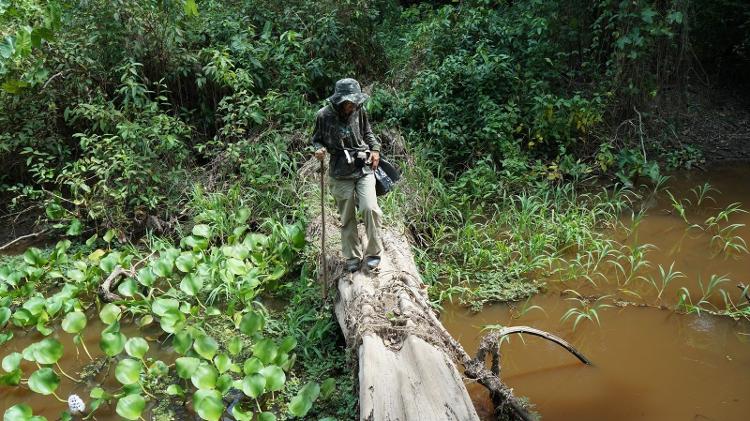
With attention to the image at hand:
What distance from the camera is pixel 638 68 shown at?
23.6 ft

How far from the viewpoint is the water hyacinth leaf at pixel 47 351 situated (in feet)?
14.3

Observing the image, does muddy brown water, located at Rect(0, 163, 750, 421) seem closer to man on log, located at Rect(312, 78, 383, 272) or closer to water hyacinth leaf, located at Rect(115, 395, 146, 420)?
water hyacinth leaf, located at Rect(115, 395, 146, 420)

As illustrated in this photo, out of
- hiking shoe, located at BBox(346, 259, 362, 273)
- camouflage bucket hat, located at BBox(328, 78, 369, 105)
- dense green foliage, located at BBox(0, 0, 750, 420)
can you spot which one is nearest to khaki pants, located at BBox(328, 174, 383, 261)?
hiking shoe, located at BBox(346, 259, 362, 273)

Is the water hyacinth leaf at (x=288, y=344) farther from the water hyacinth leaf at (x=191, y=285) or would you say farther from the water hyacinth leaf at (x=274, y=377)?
the water hyacinth leaf at (x=191, y=285)

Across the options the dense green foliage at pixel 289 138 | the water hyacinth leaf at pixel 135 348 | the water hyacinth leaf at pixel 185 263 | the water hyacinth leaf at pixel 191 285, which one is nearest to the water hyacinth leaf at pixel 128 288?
the dense green foliage at pixel 289 138

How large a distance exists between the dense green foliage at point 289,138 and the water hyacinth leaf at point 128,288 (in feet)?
0.05

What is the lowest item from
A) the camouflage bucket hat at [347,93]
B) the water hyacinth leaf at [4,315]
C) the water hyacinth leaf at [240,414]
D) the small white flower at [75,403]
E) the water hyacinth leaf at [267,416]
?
the small white flower at [75,403]

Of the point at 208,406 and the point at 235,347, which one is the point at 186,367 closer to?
the point at 235,347

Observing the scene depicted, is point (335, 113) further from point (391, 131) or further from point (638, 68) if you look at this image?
point (638, 68)

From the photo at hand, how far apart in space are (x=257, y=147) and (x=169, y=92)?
1487 millimetres

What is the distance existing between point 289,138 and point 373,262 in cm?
293

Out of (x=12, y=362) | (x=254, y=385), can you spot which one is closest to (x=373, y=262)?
(x=254, y=385)

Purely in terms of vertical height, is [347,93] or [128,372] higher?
[347,93]

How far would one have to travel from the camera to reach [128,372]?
13.9 ft
